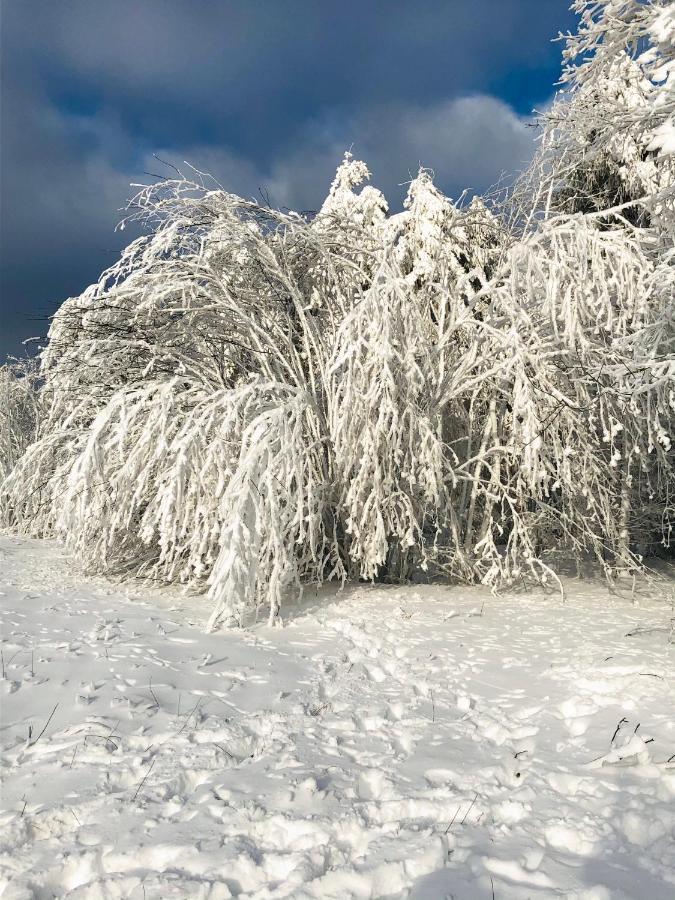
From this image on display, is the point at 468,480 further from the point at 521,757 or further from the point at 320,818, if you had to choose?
the point at 320,818

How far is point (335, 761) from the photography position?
2850 mm

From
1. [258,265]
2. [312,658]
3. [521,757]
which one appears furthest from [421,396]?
[521,757]

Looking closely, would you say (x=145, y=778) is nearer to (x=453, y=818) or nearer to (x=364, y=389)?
(x=453, y=818)

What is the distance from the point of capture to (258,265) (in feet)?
24.7

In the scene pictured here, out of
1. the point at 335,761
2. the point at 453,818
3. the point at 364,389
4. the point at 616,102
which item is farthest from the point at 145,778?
the point at 616,102

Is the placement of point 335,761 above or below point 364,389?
below

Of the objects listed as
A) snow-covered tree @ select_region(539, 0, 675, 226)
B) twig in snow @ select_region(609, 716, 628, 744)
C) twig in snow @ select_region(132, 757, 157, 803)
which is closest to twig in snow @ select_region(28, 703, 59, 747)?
twig in snow @ select_region(132, 757, 157, 803)

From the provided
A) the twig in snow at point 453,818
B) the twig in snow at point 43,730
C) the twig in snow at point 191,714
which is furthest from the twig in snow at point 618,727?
the twig in snow at point 43,730

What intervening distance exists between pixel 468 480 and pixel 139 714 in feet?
15.6

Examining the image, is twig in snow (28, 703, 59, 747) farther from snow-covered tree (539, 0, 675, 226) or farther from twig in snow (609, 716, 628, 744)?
snow-covered tree (539, 0, 675, 226)

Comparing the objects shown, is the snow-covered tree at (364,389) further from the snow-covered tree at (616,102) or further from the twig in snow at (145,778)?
the twig in snow at (145,778)

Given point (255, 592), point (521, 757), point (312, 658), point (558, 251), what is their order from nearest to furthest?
point (521, 757), point (312, 658), point (255, 592), point (558, 251)

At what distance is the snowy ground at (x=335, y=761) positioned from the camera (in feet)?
6.72

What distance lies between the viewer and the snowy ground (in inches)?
80.6
